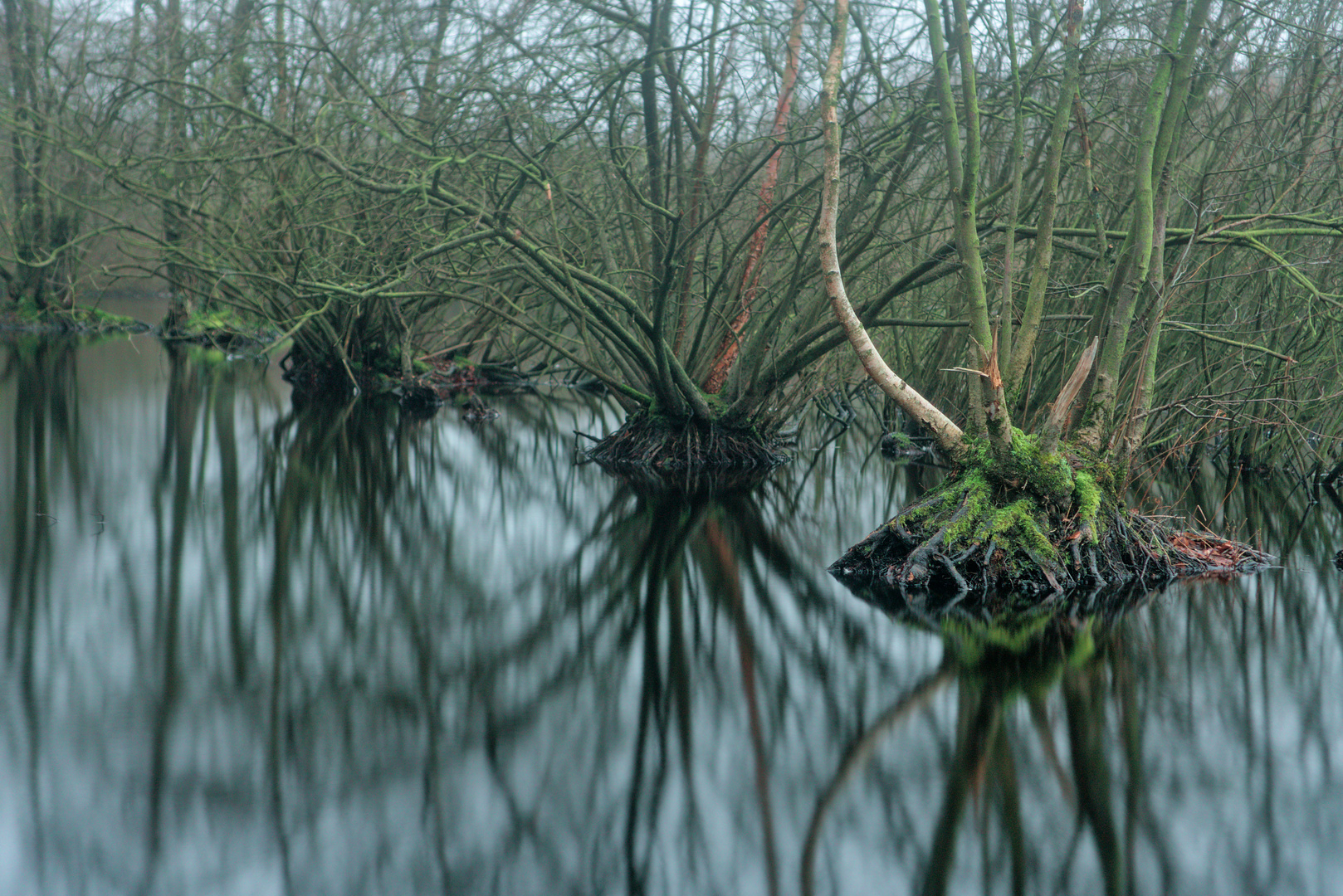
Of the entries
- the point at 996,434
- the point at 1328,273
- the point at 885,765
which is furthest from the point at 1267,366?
the point at 885,765

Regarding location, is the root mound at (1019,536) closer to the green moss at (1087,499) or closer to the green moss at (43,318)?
the green moss at (1087,499)

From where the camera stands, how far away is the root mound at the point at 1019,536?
7297mm

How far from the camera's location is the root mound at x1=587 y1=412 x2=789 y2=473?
43.8 ft

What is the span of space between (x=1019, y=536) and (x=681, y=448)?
21.0ft

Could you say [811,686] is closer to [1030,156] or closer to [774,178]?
[1030,156]

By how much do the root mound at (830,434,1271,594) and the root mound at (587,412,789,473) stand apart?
562 centimetres

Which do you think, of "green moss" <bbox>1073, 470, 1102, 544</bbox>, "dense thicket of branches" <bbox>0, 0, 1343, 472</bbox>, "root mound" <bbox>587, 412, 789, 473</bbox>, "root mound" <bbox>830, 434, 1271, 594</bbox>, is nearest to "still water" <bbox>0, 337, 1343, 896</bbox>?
"root mound" <bbox>830, 434, 1271, 594</bbox>

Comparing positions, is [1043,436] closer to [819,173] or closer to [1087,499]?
[1087,499]

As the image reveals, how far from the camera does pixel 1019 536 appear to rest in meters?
7.36

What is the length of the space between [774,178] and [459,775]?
976 centimetres

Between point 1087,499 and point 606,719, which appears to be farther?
point 1087,499

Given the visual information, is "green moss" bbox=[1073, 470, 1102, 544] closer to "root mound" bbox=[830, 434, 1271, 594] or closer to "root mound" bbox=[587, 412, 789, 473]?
"root mound" bbox=[830, 434, 1271, 594]

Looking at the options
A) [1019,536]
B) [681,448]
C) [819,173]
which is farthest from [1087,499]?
[681,448]

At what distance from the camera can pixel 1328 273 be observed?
1068 centimetres
